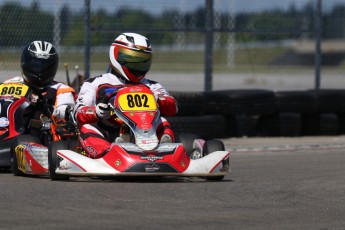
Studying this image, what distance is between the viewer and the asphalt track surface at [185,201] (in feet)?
20.5

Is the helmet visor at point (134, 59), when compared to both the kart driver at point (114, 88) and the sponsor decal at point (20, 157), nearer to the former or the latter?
the kart driver at point (114, 88)

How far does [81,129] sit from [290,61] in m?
9.56

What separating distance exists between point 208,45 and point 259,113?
1.30 metres

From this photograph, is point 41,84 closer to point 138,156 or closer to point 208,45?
point 138,156

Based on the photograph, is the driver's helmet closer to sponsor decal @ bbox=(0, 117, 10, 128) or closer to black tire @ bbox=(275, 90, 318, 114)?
sponsor decal @ bbox=(0, 117, 10, 128)

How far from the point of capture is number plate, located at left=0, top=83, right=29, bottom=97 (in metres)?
10.1

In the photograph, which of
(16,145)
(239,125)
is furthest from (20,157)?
(239,125)

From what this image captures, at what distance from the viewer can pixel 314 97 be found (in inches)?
586

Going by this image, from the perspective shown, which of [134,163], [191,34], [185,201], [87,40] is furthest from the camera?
[191,34]

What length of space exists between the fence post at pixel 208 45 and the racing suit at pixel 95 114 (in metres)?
5.43

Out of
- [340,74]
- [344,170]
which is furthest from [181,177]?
[340,74]

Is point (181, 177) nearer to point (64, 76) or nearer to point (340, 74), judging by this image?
point (64, 76)

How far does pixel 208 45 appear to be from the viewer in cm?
1490

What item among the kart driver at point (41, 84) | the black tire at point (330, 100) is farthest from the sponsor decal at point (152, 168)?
the black tire at point (330, 100)
